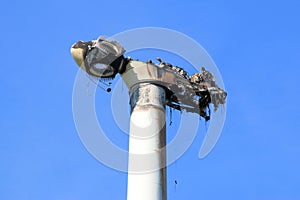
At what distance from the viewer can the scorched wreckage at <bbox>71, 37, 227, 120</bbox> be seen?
38.5m

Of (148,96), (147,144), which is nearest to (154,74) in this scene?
(148,96)

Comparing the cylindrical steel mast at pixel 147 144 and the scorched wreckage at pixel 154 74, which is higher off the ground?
the scorched wreckage at pixel 154 74

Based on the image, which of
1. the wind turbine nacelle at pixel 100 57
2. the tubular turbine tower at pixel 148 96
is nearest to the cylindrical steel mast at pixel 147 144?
the tubular turbine tower at pixel 148 96

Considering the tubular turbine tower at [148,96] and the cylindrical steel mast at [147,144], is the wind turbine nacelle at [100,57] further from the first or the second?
the cylindrical steel mast at [147,144]

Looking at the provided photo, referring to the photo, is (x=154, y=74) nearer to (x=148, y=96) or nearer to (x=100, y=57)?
(x=148, y=96)

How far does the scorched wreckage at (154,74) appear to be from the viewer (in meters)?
38.5

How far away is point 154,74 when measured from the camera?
3897cm

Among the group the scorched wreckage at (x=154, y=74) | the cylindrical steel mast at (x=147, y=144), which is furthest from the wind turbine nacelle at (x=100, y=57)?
the cylindrical steel mast at (x=147, y=144)

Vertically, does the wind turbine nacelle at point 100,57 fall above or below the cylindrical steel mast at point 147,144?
above

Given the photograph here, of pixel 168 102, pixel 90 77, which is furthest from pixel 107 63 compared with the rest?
pixel 168 102

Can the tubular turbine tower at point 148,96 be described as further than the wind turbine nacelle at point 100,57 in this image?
No

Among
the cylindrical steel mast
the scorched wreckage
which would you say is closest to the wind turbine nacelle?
the scorched wreckage

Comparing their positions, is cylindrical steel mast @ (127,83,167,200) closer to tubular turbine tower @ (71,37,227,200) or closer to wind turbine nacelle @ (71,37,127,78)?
tubular turbine tower @ (71,37,227,200)

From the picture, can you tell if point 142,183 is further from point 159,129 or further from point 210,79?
point 210,79
